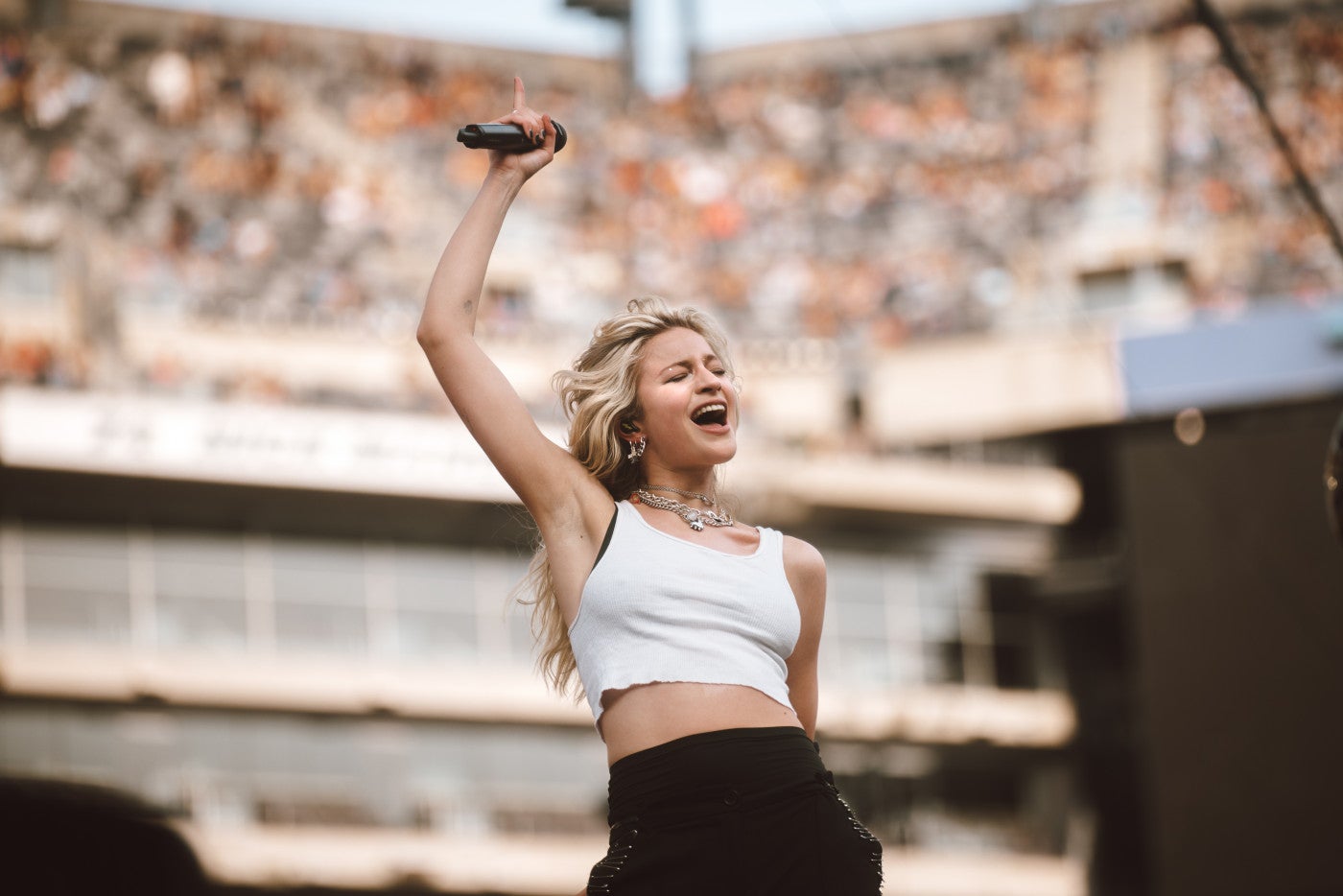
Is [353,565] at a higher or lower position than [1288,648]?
higher

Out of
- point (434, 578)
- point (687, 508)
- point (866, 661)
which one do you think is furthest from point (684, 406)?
point (866, 661)

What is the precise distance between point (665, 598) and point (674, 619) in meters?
0.03

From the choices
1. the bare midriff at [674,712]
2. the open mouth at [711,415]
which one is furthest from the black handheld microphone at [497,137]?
the bare midriff at [674,712]

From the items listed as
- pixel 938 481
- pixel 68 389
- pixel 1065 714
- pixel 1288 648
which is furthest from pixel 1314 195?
pixel 1065 714

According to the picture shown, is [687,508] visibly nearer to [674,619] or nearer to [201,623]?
[674,619]

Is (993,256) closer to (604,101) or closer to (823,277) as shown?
(823,277)

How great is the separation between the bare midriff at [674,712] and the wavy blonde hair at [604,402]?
24 cm

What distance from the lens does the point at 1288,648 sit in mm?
12008

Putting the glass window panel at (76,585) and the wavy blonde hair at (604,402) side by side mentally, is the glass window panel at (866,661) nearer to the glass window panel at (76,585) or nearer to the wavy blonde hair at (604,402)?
the glass window panel at (76,585)

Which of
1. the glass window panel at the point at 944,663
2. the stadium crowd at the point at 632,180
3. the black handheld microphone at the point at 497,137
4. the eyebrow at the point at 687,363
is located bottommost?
the eyebrow at the point at 687,363

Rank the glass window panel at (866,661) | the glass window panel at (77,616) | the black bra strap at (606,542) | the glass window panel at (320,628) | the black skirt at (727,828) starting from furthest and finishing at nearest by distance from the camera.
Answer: the glass window panel at (866,661)
the glass window panel at (320,628)
the glass window panel at (77,616)
the black bra strap at (606,542)
the black skirt at (727,828)

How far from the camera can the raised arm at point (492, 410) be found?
2.34 meters

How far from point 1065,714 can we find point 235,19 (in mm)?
15603

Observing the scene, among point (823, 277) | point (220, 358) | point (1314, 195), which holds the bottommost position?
point (1314, 195)
